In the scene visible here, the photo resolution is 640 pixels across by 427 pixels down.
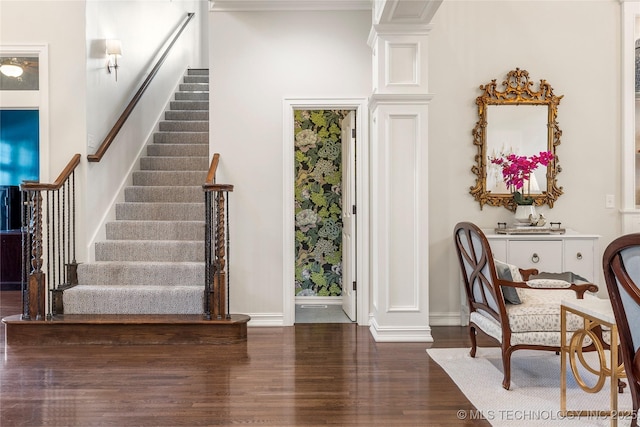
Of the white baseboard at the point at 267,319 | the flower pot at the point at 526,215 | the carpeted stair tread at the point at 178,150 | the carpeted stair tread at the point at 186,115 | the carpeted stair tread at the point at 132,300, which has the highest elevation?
the carpeted stair tread at the point at 186,115

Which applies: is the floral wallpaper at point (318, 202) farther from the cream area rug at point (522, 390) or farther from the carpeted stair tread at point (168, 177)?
the cream area rug at point (522, 390)

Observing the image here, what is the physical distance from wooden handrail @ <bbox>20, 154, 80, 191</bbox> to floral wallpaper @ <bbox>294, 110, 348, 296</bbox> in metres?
2.37

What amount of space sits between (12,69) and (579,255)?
5209mm

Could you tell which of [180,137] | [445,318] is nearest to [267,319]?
[445,318]

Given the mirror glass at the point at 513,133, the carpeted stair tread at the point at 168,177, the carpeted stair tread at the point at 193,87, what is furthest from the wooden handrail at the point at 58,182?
the mirror glass at the point at 513,133

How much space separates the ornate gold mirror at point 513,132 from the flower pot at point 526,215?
0.58 ft

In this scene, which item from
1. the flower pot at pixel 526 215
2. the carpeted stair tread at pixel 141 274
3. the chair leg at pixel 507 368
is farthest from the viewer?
the carpeted stair tread at pixel 141 274

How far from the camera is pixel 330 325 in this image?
5.10 m

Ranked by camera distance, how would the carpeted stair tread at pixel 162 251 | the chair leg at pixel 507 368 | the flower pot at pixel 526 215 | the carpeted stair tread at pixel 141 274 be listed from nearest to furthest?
1. the chair leg at pixel 507 368
2. the flower pot at pixel 526 215
3. the carpeted stair tread at pixel 141 274
4. the carpeted stair tread at pixel 162 251

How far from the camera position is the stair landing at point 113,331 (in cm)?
432

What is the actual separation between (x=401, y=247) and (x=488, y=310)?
109 cm

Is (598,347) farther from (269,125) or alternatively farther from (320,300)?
(320,300)

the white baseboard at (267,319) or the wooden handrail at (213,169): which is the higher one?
the wooden handrail at (213,169)

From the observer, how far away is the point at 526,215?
4.80 m
